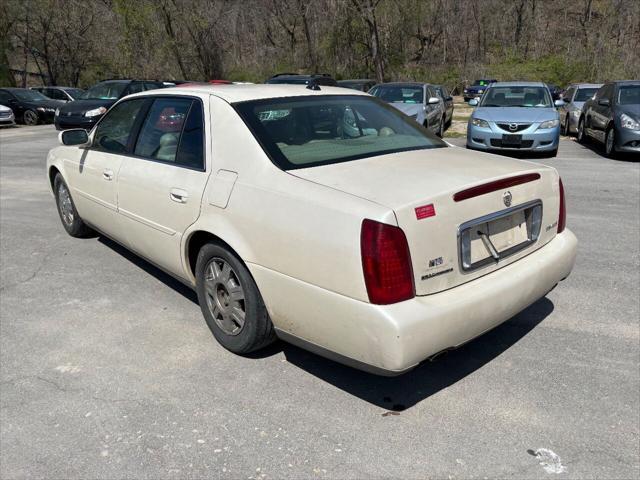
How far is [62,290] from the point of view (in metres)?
4.60

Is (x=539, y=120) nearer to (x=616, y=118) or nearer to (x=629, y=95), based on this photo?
(x=616, y=118)

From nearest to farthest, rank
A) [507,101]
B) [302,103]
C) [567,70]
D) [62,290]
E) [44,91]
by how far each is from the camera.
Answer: [302,103]
[62,290]
[507,101]
[44,91]
[567,70]

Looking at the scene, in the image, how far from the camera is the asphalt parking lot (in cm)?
255

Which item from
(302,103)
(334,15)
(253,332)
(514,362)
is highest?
(334,15)

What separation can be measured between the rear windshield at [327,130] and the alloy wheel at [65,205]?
322 centimetres

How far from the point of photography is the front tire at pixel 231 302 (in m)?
3.17

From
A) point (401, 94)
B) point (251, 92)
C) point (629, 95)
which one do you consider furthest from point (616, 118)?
point (251, 92)

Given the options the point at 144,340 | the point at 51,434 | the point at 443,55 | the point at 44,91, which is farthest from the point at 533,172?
the point at 443,55

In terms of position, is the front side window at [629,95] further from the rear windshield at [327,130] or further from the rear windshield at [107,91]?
the rear windshield at [107,91]

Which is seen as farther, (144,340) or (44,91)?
(44,91)

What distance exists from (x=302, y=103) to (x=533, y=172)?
1568 mm

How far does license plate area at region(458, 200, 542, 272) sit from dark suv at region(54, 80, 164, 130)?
14.6 metres

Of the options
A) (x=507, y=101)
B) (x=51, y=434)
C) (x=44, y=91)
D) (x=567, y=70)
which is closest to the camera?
(x=51, y=434)

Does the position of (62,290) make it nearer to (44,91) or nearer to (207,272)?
(207,272)
